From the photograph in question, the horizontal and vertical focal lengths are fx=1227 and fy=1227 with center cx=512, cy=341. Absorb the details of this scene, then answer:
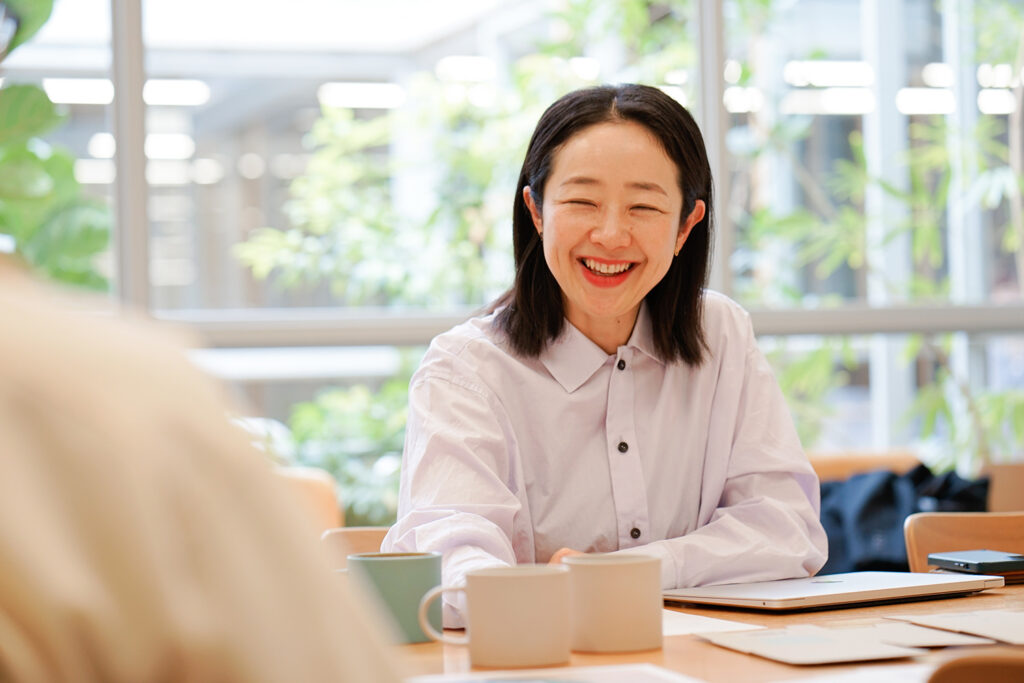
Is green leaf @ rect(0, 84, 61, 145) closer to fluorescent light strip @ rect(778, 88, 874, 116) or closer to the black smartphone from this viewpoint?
fluorescent light strip @ rect(778, 88, 874, 116)

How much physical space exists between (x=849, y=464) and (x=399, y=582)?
2190 millimetres

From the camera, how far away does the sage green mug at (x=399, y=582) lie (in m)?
1.25

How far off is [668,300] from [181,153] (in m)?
2.09

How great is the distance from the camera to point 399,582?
125cm

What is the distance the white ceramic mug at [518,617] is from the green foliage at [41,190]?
2.65 metres

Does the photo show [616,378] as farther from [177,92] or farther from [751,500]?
[177,92]

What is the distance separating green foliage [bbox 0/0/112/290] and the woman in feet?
6.17

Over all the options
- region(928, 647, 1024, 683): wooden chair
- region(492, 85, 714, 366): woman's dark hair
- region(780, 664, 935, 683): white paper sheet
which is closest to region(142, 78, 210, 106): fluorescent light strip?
region(492, 85, 714, 366): woman's dark hair

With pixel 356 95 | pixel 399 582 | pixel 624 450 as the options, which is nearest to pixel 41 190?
pixel 356 95

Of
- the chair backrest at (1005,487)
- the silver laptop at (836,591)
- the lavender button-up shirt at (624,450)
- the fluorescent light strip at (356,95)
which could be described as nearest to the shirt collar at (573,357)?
the lavender button-up shirt at (624,450)

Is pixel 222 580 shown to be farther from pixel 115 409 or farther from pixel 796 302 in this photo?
pixel 796 302

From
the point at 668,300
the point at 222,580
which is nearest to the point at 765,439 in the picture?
the point at 668,300

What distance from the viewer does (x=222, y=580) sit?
0.33 metres

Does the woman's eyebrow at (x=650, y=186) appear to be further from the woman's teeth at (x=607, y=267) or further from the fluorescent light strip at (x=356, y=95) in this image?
the fluorescent light strip at (x=356, y=95)
